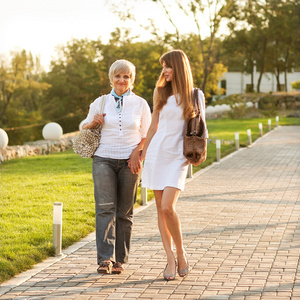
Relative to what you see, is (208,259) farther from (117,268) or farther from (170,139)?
(170,139)

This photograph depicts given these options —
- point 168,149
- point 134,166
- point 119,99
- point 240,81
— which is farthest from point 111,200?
point 240,81

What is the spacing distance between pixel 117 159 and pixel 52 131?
693 inches

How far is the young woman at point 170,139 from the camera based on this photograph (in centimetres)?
564

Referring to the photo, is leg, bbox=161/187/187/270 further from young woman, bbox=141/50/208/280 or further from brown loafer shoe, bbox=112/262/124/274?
brown loafer shoe, bbox=112/262/124/274

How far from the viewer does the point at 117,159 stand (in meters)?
5.98

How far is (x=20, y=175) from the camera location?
14852 millimetres

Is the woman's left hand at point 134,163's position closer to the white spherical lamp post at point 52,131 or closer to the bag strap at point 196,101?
the bag strap at point 196,101

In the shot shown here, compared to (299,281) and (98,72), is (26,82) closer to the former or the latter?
(98,72)

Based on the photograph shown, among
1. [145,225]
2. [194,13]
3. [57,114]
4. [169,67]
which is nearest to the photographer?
[169,67]

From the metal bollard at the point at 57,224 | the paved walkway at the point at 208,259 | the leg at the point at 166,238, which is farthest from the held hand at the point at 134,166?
the metal bollard at the point at 57,224

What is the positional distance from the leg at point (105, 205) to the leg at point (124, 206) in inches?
3.9

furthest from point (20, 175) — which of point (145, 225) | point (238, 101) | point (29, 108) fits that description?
point (29, 108)

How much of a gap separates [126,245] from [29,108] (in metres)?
69.0

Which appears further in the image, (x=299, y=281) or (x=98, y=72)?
(x=98, y=72)
